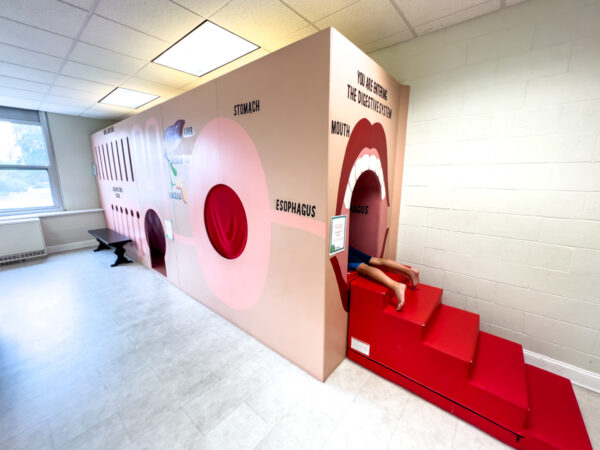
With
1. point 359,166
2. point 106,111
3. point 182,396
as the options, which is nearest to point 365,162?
point 359,166

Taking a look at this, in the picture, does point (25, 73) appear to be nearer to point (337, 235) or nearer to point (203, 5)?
point (203, 5)

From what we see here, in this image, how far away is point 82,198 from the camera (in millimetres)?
5531

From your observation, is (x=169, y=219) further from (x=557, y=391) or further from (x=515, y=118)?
(x=557, y=391)

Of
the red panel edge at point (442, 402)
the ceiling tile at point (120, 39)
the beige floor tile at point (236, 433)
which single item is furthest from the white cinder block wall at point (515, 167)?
the ceiling tile at point (120, 39)

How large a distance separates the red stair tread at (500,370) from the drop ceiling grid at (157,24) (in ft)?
8.48

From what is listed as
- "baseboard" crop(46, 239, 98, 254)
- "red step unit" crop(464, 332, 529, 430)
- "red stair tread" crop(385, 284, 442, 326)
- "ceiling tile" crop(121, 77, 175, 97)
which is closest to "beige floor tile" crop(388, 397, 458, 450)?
"red step unit" crop(464, 332, 529, 430)

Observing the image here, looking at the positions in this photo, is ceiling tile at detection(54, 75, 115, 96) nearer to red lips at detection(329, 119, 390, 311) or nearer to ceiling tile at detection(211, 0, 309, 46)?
ceiling tile at detection(211, 0, 309, 46)

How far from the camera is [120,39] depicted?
234 centimetres

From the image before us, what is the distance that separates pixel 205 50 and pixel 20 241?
201 inches

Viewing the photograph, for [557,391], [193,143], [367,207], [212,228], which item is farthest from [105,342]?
[557,391]

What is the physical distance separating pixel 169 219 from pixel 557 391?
4.04 meters

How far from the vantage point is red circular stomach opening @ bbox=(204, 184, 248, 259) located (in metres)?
2.32

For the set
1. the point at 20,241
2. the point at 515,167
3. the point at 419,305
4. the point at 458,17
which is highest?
the point at 458,17

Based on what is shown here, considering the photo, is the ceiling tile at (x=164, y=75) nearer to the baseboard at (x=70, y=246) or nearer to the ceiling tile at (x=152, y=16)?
the ceiling tile at (x=152, y=16)
